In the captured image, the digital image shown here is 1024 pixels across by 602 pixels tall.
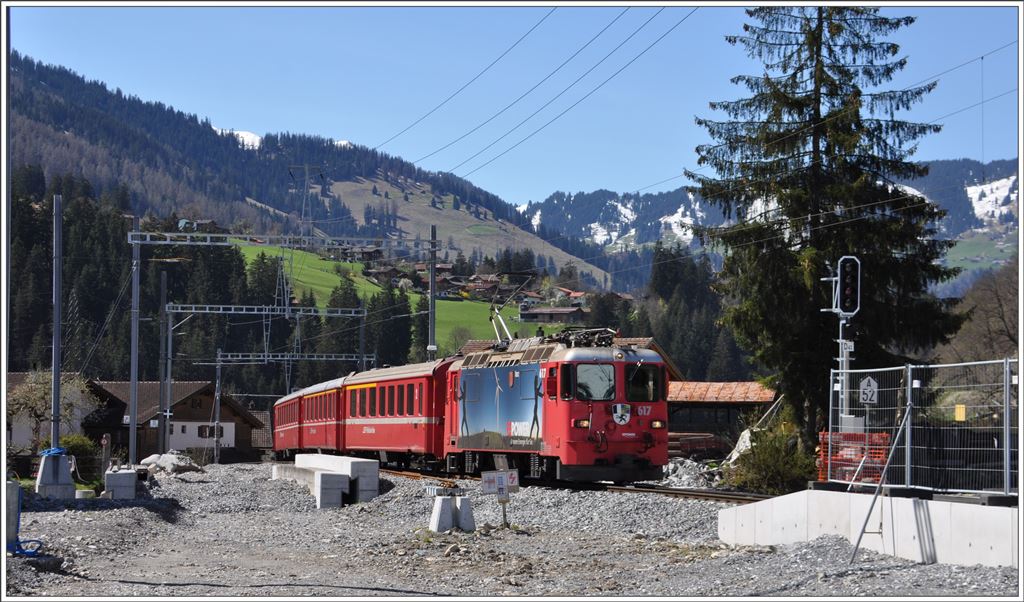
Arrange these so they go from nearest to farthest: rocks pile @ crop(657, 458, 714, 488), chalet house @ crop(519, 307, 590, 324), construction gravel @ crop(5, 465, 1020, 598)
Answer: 1. construction gravel @ crop(5, 465, 1020, 598)
2. rocks pile @ crop(657, 458, 714, 488)
3. chalet house @ crop(519, 307, 590, 324)

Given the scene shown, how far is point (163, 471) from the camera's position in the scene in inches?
1745

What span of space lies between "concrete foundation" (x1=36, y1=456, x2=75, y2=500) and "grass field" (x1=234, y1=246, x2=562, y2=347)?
109 m

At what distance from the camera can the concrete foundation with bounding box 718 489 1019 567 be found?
12.4 metres

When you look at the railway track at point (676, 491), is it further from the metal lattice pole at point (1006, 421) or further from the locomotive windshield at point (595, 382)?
the metal lattice pole at point (1006, 421)

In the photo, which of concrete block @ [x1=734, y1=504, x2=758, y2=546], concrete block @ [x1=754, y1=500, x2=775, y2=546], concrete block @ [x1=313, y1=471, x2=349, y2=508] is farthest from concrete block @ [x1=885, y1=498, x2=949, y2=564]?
concrete block @ [x1=313, y1=471, x2=349, y2=508]

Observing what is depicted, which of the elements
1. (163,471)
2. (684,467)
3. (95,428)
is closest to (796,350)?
A: (684,467)

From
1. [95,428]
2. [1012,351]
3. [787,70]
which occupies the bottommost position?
[95,428]

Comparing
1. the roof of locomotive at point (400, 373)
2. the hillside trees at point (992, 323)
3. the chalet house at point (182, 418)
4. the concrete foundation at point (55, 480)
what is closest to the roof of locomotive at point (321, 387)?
the roof of locomotive at point (400, 373)

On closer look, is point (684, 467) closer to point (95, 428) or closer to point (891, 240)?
point (891, 240)

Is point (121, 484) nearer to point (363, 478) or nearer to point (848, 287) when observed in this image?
point (363, 478)

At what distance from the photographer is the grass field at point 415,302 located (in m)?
154

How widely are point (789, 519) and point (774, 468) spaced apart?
1179cm

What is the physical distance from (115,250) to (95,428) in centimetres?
4667

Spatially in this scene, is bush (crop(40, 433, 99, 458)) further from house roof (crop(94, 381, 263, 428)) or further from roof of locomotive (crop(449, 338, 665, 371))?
house roof (crop(94, 381, 263, 428))
